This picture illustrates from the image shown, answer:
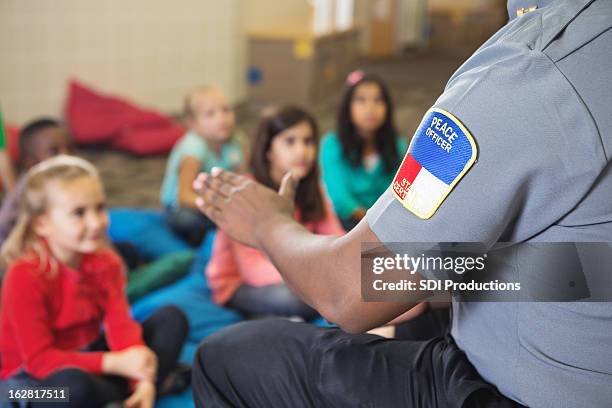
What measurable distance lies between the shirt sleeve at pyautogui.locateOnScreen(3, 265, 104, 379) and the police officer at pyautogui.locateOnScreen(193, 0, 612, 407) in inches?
24.8

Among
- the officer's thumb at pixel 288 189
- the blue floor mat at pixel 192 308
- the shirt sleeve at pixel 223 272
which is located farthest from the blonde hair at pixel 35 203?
the officer's thumb at pixel 288 189

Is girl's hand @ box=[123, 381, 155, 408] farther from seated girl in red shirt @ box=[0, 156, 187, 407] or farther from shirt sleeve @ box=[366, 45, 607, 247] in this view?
shirt sleeve @ box=[366, 45, 607, 247]

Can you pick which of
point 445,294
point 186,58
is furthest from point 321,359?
point 186,58

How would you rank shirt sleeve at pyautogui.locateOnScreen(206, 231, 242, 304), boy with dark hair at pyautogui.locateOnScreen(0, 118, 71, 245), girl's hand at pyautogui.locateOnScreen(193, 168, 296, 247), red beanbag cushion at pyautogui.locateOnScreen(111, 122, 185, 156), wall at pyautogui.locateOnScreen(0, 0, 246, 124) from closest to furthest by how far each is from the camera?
girl's hand at pyautogui.locateOnScreen(193, 168, 296, 247) → shirt sleeve at pyautogui.locateOnScreen(206, 231, 242, 304) → boy with dark hair at pyautogui.locateOnScreen(0, 118, 71, 245) → wall at pyautogui.locateOnScreen(0, 0, 246, 124) → red beanbag cushion at pyautogui.locateOnScreen(111, 122, 185, 156)

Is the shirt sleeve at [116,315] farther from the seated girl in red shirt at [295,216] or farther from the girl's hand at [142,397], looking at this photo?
the seated girl in red shirt at [295,216]

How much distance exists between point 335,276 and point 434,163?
0.60ft

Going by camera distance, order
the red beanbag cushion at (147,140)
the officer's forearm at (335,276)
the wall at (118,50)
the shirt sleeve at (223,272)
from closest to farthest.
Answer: the officer's forearm at (335,276)
the shirt sleeve at (223,272)
the wall at (118,50)
the red beanbag cushion at (147,140)

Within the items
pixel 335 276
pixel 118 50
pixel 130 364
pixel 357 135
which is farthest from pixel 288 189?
pixel 118 50

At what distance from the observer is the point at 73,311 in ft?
4.92

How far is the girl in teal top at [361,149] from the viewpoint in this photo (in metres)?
2.54

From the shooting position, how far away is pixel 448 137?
79cm

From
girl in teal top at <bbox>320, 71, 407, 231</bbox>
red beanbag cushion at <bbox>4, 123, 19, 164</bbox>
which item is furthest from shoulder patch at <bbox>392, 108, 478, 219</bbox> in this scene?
red beanbag cushion at <bbox>4, 123, 19, 164</bbox>

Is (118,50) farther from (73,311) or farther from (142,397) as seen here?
(142,397)

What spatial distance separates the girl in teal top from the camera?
254 cm
